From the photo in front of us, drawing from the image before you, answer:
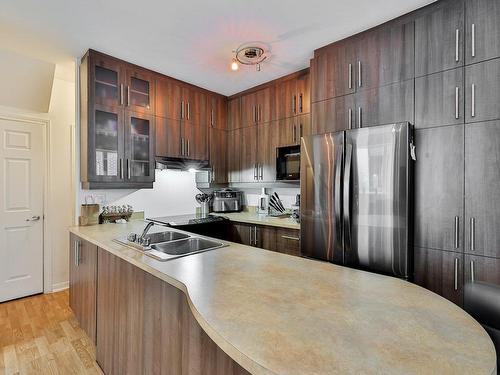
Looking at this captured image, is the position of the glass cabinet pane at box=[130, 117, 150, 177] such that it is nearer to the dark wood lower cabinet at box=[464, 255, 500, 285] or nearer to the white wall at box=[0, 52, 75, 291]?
the white wall at box=[0, 52, 75, 291]

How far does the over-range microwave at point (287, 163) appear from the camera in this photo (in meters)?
3.11

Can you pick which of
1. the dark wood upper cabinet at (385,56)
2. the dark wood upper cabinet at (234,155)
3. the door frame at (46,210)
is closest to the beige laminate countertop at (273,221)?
the dark wood upper cabinet at (234,155)

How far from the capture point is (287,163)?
322 centimetres

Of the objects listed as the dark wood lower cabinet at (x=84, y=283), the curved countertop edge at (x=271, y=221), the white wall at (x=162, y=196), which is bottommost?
the dark wood lower cabinet at (x=84, y=283)

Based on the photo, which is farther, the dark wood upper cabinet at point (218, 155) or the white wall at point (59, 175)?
the dark wood upper cabinet at point (218, 155)

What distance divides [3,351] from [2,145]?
82.5 inches

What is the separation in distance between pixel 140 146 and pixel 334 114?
2.03m

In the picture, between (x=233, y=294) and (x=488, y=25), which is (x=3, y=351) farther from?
(x=488, y=25)

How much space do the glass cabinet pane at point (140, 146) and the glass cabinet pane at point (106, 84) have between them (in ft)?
0.96

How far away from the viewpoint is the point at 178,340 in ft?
3.99

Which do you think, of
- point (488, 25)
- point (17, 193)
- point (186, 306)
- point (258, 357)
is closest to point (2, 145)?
point (17, 193)

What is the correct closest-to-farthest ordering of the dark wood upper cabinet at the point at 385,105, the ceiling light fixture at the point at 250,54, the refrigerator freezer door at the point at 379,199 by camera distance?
1. the refrigerator freezer door at the point at 379,199
2. the dark wood upper cabinet at the point at 385,105
3. the ceiling light fixture at the point at 250,54

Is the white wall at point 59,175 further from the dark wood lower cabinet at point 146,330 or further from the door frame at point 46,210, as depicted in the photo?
the dark wood lower cabinet at point 146,330

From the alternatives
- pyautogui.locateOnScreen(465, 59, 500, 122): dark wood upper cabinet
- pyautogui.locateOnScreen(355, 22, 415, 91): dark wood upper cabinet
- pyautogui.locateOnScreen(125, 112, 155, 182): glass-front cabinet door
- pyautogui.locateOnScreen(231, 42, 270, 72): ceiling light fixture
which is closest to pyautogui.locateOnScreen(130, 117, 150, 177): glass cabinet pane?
pyautogui.locateOnScreen(125, 112, 155, 182): glass-front cabinet door
